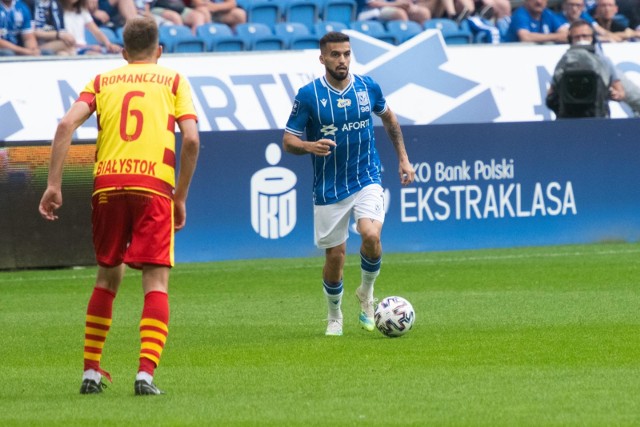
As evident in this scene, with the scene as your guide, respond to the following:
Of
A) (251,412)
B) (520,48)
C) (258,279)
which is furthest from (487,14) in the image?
(251,412)

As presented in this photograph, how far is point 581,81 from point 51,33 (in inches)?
267

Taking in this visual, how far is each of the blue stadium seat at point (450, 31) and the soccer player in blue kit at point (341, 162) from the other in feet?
36.7

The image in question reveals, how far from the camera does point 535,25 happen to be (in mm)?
21531

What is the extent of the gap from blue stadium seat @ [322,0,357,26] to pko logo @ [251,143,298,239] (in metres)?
5.31

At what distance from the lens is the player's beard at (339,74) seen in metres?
10.2

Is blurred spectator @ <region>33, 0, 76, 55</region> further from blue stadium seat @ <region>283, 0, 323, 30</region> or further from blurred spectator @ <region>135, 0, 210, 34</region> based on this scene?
blue stadium seat @ <region>283, 0, 323, 30</region>

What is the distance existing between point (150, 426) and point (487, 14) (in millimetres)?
16451

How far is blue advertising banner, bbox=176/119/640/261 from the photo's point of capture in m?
16.5

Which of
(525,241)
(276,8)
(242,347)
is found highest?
(276,8)

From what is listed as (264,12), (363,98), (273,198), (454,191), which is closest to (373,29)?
(264,12)

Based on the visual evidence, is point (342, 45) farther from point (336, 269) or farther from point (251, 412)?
point (251, 412)

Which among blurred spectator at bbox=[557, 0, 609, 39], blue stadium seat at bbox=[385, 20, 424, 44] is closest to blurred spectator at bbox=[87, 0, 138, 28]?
blue stadium seat at bbox=[385, 20, 424, 44]

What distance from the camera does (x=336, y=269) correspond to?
414 inches

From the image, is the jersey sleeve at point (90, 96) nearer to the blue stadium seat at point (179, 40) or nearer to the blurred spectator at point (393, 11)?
the blue stadium seat at point (179, 40)
